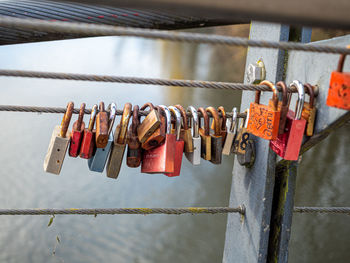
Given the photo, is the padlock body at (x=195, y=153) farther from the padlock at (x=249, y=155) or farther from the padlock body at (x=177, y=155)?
the padlock at (x=249, y=155)

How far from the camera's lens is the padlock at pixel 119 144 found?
847 millimetres

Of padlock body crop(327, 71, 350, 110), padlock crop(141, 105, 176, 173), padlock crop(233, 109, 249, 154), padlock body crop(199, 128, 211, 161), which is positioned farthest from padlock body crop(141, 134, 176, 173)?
padlock body crop(327, 71, 350, 110)

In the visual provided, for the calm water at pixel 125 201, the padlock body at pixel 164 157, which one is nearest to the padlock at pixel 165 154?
the padlock body at pixel 164 157

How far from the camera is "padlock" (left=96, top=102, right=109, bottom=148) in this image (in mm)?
837

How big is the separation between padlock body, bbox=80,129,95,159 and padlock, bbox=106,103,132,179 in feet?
0.16

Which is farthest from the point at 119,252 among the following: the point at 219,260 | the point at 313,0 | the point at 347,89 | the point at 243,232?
the point at 313,0

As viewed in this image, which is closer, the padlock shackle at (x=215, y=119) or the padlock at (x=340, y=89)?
the padlock at (x=340, y=89)

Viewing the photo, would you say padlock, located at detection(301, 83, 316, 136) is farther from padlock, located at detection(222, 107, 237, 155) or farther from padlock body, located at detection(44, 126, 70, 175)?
padlock body, located at detection(44, 126, 70, 175)

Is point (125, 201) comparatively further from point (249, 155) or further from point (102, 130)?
point (102, 130)

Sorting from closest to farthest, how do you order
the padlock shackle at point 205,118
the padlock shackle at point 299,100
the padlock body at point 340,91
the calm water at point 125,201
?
the padlock body at point 340,91, the padlock shackle at point 299,100, the padlock shackle at point 205,118, the calm water at point 125,201

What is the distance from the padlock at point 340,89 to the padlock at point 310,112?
13 cm

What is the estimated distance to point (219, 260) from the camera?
2.82m

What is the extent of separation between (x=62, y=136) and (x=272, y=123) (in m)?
0.47

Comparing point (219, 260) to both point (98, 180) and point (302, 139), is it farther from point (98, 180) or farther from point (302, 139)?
point (302, 139)
